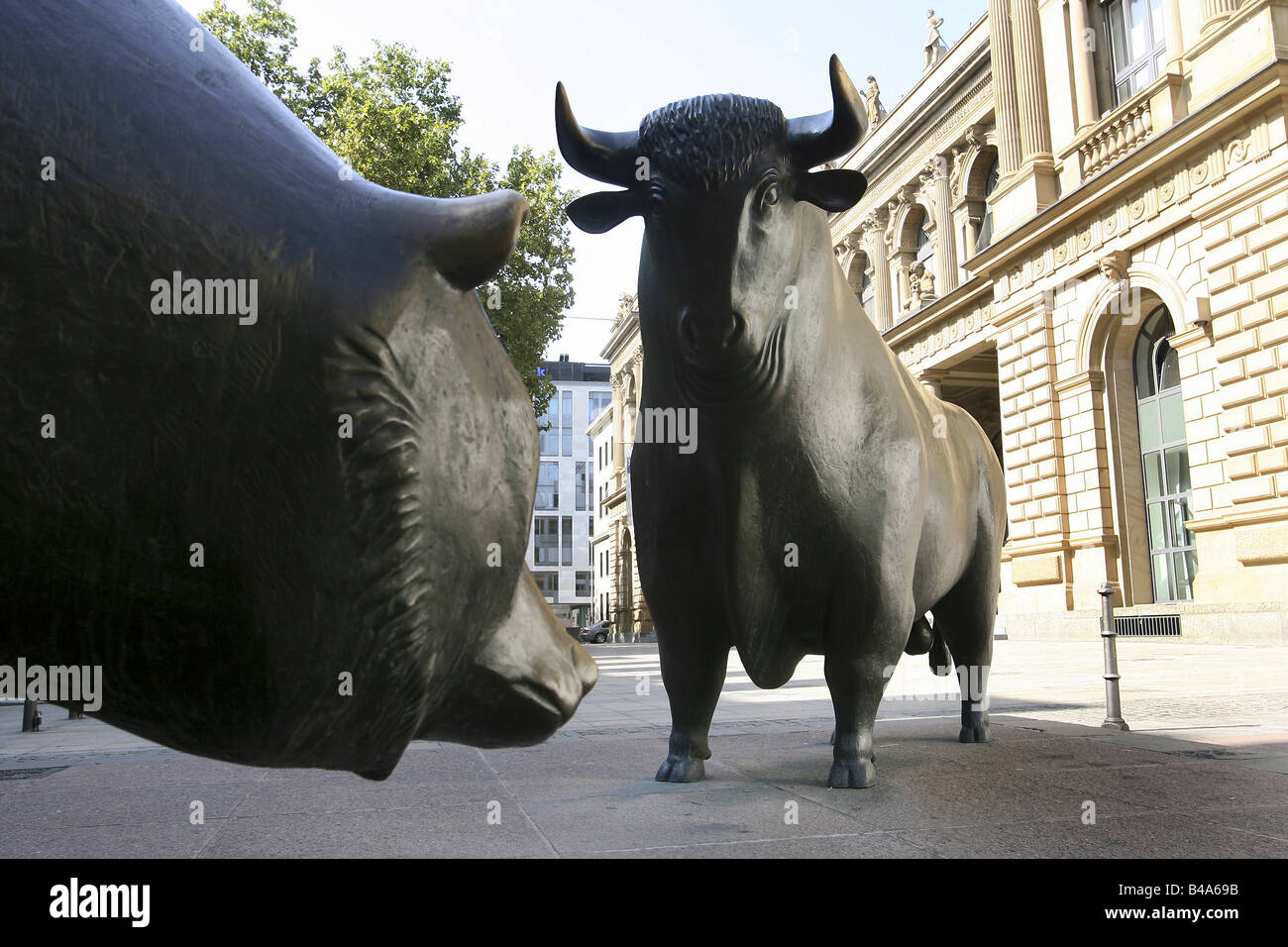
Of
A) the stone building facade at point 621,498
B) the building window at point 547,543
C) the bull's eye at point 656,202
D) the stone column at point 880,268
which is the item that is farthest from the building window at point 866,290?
the building window at point 547,543

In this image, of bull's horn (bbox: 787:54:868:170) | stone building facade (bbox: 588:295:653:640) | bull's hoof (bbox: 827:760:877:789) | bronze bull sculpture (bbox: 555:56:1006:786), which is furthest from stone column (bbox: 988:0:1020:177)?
stone building facade (bbox: 588:295:653:640)

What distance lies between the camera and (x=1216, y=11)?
15930 mm

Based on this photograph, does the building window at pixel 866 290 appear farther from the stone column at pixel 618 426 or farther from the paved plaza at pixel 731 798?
the paved plaza at pixel 731 798

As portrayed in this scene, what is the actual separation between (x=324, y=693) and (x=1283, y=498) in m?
16.8

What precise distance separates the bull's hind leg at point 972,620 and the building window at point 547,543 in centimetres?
7055

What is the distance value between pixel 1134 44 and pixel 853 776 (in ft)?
68.8

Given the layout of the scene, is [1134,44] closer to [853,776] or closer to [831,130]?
[831,130]

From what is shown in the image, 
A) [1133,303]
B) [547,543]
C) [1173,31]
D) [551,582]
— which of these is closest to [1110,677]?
[1133,303]

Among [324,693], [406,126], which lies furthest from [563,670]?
[406,126]

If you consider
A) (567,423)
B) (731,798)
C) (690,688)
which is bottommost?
(731,798)

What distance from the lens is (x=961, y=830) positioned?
2.50 meters

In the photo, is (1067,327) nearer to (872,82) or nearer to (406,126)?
(406,126)

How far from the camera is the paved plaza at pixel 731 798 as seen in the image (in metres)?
2.42

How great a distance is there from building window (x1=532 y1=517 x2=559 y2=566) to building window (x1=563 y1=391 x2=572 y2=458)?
5.72 meters
